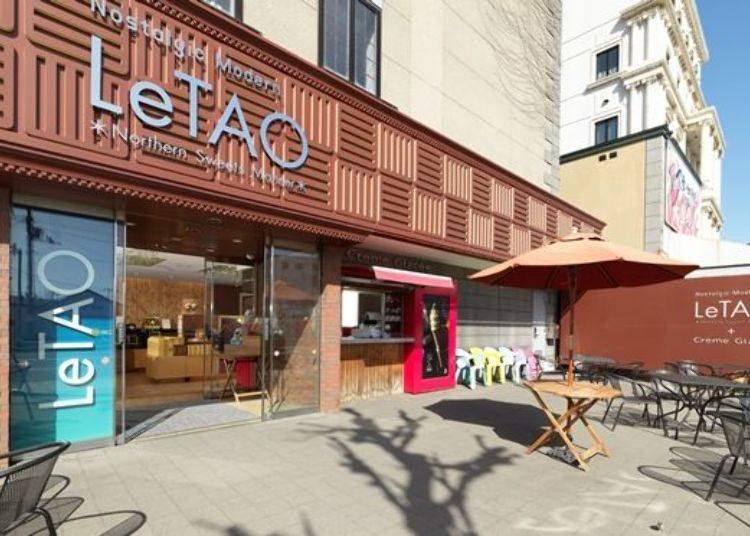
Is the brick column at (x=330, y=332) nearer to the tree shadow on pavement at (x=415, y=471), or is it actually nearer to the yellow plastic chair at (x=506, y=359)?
the tree shadow on pavement at (x=415, y=471)

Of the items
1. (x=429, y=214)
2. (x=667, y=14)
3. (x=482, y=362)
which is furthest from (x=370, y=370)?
(x=667, y=14)

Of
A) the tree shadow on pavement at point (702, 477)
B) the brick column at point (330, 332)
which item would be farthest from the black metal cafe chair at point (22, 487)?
the tree shadow on pavement at point (702, 477)

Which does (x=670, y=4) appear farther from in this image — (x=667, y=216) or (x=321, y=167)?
(x=321, y=167)

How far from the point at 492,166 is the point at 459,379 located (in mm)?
5364

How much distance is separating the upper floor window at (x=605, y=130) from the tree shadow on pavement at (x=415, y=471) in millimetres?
25753

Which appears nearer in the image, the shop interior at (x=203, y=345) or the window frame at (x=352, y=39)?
the shop interior at (x=203, y=345)

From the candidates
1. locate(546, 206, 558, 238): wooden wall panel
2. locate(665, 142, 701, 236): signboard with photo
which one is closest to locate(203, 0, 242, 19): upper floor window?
locate(546, 206, 558, 238): wooden wall panel

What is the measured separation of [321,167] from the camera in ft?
23.5

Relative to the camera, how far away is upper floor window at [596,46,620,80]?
1073 inches

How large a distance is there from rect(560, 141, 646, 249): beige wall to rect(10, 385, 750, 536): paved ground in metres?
15.0

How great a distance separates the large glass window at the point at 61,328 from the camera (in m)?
4.93

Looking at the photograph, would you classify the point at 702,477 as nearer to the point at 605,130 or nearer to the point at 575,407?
the point at 575,407

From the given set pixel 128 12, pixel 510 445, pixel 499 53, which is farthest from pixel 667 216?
pixel 128 12

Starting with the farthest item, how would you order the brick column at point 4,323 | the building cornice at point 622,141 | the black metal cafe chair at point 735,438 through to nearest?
1. the building cornice at point 622,141
2. the brick column at point 4,323
3. the black metal cafe chair at point 735,438
